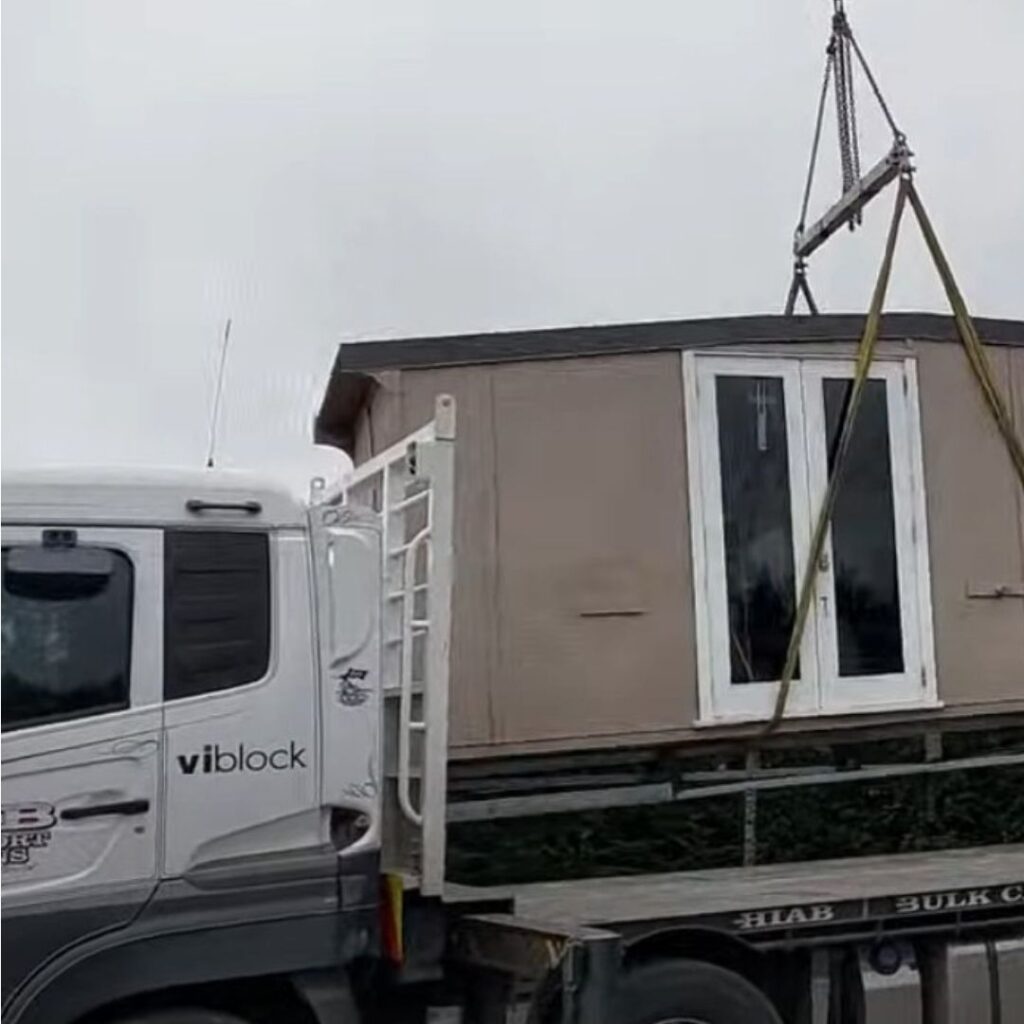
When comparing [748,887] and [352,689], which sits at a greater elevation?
[352,689]

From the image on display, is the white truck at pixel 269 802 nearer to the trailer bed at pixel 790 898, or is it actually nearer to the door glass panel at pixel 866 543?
the trailer bed at pixel 790 898

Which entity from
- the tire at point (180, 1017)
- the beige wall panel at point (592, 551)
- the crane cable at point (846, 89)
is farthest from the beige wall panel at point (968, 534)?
the tire at point (180, 1017)

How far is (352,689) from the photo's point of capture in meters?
4.62

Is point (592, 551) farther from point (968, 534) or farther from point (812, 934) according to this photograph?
point (812, 934)

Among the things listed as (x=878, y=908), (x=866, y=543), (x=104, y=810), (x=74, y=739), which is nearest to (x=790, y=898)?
(x=878, y=908)

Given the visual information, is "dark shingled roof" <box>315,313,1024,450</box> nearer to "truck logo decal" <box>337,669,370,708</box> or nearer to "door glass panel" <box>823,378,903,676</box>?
"door glass panel" <box>823,378,903,676</box>

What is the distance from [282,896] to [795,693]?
2774 mm

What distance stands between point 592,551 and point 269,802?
231cm

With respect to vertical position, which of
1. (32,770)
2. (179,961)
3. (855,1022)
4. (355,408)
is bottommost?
(855,1022)

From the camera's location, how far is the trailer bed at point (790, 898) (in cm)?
490

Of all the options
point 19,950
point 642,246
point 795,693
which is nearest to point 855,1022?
point 795,693

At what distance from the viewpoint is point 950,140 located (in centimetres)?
912

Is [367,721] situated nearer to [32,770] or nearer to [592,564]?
[32,770]

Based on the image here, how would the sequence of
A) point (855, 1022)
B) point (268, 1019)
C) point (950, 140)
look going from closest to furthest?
point (268, 1019)
point (855, 1022)
point (950, 140)
